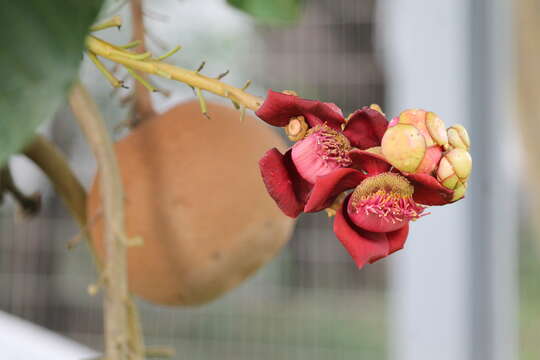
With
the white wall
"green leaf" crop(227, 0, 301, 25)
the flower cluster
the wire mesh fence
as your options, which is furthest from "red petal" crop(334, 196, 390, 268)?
the wire mesh fence

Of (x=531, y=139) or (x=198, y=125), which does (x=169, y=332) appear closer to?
(x=531, y=139)

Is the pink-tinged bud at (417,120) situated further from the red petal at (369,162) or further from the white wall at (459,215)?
the white wall at (459,215)

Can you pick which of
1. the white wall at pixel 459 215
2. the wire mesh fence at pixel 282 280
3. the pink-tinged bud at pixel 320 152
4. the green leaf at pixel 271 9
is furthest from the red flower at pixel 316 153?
the wire mesh fence at pixel 282 280

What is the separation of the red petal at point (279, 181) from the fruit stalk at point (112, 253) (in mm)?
48

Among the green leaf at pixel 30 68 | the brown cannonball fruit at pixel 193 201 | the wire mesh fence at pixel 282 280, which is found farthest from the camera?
the wire mesh fence at pixel 282 280

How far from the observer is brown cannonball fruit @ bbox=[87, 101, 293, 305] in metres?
0.18

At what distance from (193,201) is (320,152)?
0.09m

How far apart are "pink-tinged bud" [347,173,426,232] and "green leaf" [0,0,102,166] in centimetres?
4

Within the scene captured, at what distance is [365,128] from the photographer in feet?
0.28

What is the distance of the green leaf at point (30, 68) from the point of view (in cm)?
7

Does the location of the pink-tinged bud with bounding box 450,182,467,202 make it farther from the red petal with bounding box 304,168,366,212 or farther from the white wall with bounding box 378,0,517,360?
the white wall with bounding box 378,0,517,360

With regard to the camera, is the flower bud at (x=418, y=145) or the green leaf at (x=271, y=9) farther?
the green leaf at (x=271, y=9)

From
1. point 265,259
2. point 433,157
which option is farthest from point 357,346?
point 433,157

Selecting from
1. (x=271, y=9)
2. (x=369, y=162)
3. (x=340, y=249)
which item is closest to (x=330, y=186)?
(x=369, y=162)
